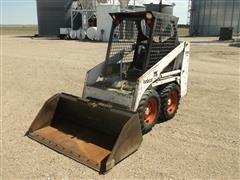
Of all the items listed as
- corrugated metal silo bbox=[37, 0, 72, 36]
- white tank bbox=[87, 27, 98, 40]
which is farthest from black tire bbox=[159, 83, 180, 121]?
corrugated metal silo bbox=[37, 0, 72, 36]

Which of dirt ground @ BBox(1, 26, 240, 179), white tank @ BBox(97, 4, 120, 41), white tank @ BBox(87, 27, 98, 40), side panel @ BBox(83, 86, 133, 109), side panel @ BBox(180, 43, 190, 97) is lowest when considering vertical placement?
dirt ground @ BBox(1, 26, 240, 179)

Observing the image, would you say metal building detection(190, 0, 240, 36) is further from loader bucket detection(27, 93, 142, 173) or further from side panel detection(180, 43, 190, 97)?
Result: loader bucket detection(27, 93, 142, 173)

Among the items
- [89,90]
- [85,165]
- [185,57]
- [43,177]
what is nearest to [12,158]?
[43,177]

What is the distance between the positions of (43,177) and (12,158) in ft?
2.53

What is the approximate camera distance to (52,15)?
34469 mm

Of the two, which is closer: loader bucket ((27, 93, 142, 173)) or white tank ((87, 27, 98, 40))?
loader bucket ((27, 93, 142, 173))

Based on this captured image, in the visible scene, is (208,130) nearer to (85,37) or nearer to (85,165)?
(85,165)

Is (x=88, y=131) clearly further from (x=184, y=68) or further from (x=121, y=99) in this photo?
(x=184, y=68)

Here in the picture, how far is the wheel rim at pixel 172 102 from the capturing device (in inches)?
221

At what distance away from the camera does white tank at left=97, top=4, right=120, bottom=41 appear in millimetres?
25312

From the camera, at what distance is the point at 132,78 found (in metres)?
5.74

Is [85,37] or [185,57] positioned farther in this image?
[85,37]

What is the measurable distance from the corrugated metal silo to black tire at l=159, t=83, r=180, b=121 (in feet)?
99.0

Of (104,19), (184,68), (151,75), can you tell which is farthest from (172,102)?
(104,19)
